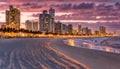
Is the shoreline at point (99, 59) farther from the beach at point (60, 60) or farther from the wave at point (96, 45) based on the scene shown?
the wave at point (96, 45)

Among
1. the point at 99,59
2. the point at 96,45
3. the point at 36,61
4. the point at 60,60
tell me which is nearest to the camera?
the point at 36,61

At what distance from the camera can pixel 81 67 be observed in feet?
65.6

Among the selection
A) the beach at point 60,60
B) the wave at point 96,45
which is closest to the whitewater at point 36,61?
the beach at point 60,60

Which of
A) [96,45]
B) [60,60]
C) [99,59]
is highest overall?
[99,59]

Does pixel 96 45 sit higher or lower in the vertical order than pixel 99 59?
lower

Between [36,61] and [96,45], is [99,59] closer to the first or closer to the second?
[36,61]

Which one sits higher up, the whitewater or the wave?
the whitewater

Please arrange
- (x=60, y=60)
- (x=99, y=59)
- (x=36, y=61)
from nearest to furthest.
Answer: (x=36, y=61)
(x=99, y=59)
(x=60, y=60)

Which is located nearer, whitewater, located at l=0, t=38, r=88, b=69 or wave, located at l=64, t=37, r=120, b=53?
whitewater, located at l=0, t=38, r=88, b=69

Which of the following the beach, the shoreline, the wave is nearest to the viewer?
the shoreline

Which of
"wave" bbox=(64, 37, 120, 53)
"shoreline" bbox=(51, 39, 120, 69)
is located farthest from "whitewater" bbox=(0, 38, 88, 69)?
"wave" bbox=(64, 37, 120, 53)

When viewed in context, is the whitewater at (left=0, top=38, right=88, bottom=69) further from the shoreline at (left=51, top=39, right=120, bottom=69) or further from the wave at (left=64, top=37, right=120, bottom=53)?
the wave at (left=64, top=37, right=120, bottom=53)

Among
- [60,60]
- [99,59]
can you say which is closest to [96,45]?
[60,60]

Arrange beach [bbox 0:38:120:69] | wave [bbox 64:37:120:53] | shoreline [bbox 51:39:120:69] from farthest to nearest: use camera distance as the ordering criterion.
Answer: wave [bbox 64:37:120:53], beach [bbox 0:38:120:69], shoreline [bbox 51:39:120:69]
